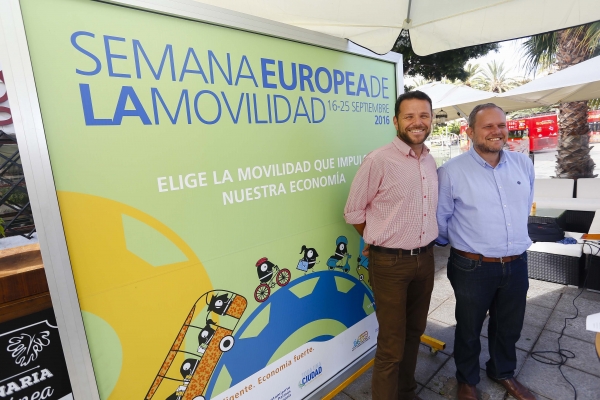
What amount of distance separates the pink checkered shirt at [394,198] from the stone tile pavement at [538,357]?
1.27 metres

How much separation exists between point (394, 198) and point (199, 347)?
132 centimetres

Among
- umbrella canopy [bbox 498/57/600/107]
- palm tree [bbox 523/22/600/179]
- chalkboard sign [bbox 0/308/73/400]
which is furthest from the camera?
palm tree [bbox 523/22/600/179]

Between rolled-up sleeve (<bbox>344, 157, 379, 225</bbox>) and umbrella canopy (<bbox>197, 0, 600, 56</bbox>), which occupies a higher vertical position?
umbrella canopy (<bbox>197, 0, 600, 56</bbox>)

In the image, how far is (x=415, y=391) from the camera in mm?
2416

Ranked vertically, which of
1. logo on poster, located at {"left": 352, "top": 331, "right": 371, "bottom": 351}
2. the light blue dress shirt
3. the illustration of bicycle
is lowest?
logo on poster, located at {"left": 352, "top": 331, "right": 371, "bottom": 351}

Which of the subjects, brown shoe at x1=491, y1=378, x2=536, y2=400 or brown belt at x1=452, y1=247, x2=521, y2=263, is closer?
brown belt at x1=452, y1=247, x2=521, y2=263

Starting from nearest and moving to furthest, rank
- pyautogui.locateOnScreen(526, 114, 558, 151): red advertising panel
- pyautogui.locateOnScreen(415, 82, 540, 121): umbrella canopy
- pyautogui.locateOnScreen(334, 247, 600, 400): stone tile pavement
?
pyautogui.locateOnScreen(334, 247, 600, 400): stone tile pavement, pyautogui.locateOnScreen(415, 82, 540, 121): umbrella canopy, pyautogui.locateOnScreen(526, 114, 558, 151): red advertising panel

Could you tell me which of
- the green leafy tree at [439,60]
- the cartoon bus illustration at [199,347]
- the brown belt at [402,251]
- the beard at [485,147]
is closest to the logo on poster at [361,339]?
the brown belt at [402,251]

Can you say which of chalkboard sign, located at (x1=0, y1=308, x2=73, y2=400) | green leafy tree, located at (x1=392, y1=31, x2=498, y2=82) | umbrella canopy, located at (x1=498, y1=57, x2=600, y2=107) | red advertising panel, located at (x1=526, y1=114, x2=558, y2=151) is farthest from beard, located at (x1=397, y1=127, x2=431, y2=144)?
red advertising panel, located at (x1=526, y1=114, x2=558, y2=151)

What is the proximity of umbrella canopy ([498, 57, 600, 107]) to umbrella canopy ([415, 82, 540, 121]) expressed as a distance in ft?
1.00

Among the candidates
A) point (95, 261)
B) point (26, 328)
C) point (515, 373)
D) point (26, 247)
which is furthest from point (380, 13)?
point (515, 373)

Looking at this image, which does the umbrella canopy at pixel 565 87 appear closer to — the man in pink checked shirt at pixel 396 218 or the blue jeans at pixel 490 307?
the blue jeans at pixel 490 307

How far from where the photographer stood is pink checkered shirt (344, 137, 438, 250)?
6.28ft

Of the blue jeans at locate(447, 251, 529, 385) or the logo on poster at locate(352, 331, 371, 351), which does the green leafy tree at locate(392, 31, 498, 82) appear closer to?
the blue jeans at locate(447, 251, 529, 385)
